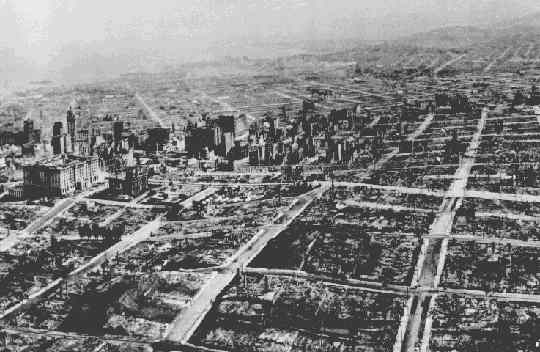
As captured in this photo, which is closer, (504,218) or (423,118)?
(504,218)

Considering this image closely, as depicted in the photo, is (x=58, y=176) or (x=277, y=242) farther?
(x=58, y=176)

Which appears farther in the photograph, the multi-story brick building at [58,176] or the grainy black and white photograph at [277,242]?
the multi-story brick building at [58,176]

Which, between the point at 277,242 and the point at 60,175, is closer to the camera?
the point at 277,242

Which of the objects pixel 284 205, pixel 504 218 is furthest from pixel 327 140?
pixel 504 218

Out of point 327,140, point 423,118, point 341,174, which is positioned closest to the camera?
point 341,174

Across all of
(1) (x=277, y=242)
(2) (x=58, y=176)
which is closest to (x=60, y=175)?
(2) (x=58, y=176)

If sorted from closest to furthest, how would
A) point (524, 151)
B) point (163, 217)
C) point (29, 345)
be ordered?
point (29, 345)
point (163, 217)
point (524, 151)

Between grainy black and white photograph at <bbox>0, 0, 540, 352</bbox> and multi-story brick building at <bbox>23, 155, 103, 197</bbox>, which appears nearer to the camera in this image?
grainy black and white photograph at <bbox>0, 0, 540, 352</bbox>

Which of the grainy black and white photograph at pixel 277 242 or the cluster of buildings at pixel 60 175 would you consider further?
the cluster of buildings at pixel 60 175

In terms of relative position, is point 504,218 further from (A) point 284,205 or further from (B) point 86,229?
(B) point 86,229

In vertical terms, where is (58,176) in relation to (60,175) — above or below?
below

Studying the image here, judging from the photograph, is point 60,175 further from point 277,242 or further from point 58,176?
point 277,242
